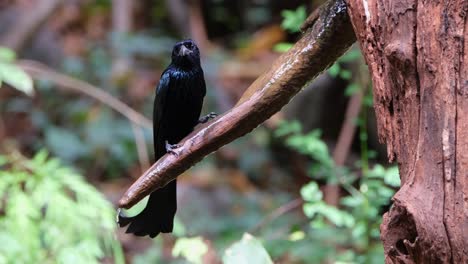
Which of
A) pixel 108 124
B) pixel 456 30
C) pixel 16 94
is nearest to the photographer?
pixel 456 30

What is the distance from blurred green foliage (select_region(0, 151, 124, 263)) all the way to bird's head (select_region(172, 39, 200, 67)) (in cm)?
89

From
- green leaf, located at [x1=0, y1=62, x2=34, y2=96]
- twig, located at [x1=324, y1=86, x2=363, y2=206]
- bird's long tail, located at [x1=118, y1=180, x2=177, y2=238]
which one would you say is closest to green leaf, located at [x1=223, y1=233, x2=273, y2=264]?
bird's long tail, located at [x1=118, y1=180, x2=177, y2=238]

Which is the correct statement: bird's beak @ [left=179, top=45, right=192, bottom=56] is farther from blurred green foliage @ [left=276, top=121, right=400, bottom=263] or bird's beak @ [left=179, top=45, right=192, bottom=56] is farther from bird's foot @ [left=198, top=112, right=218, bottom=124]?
blurred green foliage @ [left=276, top=121, right=400, bottom=263]

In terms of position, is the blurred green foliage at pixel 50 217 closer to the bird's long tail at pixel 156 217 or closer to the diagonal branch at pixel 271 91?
the bird's long tail at pixel 156 217

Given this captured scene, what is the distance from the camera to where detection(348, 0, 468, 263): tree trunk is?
1579 millimetres

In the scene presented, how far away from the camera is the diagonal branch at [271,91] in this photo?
6.81ft

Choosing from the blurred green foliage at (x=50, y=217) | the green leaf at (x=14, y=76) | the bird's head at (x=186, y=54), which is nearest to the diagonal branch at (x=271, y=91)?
the bird's head at (x=186, y=54)

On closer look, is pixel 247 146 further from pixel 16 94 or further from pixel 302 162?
pixel 16 94

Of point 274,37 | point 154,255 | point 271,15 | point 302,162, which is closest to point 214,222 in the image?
point 154,255

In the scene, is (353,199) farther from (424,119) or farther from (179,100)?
(424,119)

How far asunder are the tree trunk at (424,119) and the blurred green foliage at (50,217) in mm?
1755

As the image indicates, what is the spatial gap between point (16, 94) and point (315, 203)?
4.64 meters

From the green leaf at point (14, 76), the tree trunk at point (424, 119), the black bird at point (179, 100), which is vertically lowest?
the tree trunk at point (424, 119)

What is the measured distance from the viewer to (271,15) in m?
7.53
